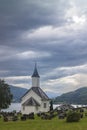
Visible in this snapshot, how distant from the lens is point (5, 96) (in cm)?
9444

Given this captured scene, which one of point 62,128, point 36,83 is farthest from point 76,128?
point 36,83

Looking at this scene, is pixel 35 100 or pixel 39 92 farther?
pixel 39 92

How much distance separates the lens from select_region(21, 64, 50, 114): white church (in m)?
109

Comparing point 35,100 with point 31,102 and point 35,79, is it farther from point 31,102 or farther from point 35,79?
point 35,79

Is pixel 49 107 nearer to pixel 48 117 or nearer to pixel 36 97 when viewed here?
pixel 36 97

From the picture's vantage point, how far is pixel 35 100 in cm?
11138

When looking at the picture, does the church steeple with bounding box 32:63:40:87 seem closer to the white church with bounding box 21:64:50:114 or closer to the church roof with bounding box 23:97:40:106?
the white church with bounding box 21:64:50:114

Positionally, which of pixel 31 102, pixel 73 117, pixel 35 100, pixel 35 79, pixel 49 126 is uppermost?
pixel 35 79

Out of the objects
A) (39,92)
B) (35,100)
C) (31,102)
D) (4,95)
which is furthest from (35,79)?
(4,95)

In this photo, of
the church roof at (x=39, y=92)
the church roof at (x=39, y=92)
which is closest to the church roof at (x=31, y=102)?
the church roof at (x=39, y=92)

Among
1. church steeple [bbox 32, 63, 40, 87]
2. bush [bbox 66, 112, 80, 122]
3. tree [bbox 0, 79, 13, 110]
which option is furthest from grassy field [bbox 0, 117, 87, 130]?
church steeple [bbox 32, 63, 40, 87]

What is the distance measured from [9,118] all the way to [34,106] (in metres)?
52.0

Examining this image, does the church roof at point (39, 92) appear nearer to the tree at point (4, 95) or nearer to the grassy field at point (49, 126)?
the tree at point (4, 95)

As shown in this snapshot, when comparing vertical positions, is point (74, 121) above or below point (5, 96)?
below
